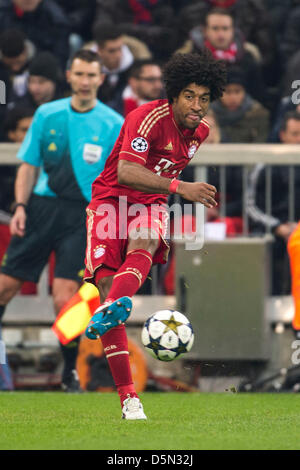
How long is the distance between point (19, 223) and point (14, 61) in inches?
128

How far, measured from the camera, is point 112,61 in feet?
38.1

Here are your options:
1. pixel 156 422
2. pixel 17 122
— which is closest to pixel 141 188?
pixel 156 422

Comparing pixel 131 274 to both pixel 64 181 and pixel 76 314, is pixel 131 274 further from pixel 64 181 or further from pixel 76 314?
pixel 64 181

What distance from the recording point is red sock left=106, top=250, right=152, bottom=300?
620 centimetres

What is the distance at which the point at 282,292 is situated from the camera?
988 centimetres

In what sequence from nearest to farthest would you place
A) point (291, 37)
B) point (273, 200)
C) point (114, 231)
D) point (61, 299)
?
1. point (114, 231)
2. point (61, 299)
3. point (273, 200)
4. point (291, 37)

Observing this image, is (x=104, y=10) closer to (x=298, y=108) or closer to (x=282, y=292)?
(x=298, y=108)

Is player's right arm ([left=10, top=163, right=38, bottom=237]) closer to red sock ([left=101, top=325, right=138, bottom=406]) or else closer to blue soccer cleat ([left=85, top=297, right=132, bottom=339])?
red sock ([left=101, top=325, right=138, bottom=406])

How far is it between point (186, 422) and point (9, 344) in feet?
12.4

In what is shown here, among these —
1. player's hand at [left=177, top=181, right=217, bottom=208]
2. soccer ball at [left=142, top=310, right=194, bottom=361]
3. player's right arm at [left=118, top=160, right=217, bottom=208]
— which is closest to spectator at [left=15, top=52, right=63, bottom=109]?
soccer ball at [left=142, top=310, right=194, bottom=361]

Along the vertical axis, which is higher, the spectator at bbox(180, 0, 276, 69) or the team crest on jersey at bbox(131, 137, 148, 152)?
the spectator at bbox(180, 0, 276, 69)

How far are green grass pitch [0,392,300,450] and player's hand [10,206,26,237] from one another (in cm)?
127

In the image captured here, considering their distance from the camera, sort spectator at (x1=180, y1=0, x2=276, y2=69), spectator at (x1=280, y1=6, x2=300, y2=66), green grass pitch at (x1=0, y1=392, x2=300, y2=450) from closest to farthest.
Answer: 1. green grass pitch at (x1=0, y1=392, x2=300, y2=450)
2. spectator at (x1=280, y1=6, x2=300, y2=66)
3. spectator at (x1=180, y1=0, x2=276, y2=69)
